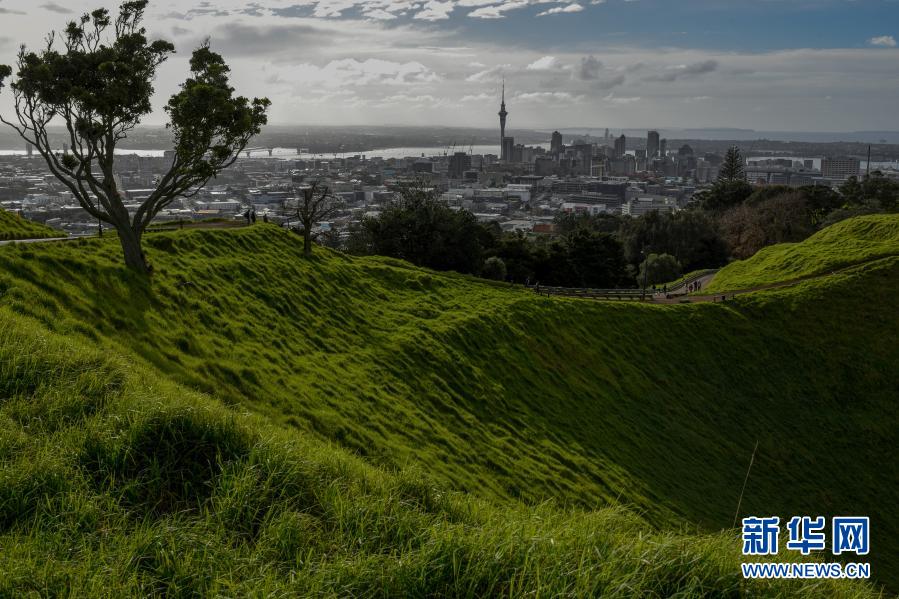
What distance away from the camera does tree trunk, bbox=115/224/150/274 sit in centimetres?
1942

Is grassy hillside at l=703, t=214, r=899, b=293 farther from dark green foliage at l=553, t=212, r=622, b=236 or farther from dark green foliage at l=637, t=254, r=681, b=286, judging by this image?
dark green foliage at l=553, t=212, r=622, b=236

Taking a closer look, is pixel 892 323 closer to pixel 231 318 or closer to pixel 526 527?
pixel 231 318

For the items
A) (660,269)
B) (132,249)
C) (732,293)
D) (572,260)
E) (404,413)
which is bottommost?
(404,413)

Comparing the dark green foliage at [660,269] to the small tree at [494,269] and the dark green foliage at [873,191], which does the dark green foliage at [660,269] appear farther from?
the dark green foliage at [873,191]

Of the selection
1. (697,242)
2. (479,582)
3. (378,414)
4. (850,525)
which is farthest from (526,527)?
(697,242)

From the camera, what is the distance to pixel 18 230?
92.7ft

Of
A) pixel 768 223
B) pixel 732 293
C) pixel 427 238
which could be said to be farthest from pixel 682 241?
pixel 427 238

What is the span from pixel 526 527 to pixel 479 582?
1071 mm

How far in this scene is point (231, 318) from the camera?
20.7 meters

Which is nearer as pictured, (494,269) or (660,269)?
(494,269)

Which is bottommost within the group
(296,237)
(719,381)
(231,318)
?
(719,381)

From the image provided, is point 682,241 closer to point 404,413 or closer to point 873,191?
point 873,191

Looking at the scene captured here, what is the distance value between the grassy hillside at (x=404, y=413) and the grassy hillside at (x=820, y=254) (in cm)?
234

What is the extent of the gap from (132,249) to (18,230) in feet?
41.2
